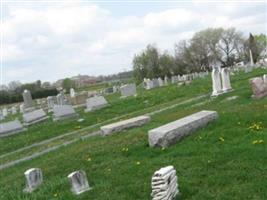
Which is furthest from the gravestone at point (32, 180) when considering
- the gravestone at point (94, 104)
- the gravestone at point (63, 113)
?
the gravestone at point (94, 104)

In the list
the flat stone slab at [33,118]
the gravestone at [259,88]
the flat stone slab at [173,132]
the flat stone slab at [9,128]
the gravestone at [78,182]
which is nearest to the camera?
the gravestone at [78,182]

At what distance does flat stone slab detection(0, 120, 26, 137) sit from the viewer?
20.0 meters

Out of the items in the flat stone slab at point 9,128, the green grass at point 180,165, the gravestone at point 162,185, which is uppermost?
the gravestone at point 162,185

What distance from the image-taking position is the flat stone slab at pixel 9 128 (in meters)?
20.0

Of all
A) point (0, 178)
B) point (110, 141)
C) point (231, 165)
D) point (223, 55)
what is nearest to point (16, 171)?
point (0, 178)

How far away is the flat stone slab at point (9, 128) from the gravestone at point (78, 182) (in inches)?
546

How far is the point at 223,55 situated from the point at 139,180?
82.2m

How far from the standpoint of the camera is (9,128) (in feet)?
66.7

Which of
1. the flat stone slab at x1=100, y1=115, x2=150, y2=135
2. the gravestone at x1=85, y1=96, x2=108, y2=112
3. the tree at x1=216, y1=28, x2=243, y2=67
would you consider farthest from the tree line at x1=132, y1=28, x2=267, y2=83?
the flat stone slab at x1=100, y1=115, x2=150, y2=135

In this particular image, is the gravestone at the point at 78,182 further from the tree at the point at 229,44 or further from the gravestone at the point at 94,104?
the tree at the point at 229,44

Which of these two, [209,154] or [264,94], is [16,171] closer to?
[209,154]

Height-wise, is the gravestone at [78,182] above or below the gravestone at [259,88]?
below

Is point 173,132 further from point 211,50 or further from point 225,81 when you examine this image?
point 211,50

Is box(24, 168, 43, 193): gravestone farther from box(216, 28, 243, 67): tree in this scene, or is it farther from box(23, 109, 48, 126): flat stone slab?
box(216, 28, 243, 67): tree
